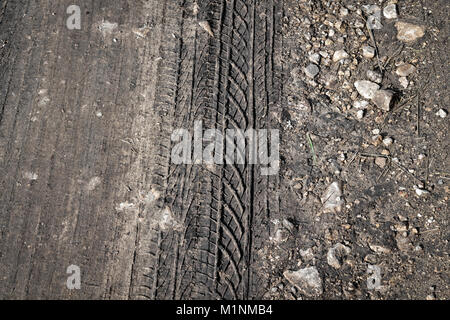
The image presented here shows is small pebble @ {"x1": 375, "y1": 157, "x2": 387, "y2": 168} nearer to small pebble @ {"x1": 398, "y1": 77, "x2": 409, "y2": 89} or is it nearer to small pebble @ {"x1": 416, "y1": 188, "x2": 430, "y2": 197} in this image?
small pebble @ {"x1": 416, "y1": 188, "x2": 430, "y2": 197}

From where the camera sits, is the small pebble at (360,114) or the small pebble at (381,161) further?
the small pebble at (360,114)

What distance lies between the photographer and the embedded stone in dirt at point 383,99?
108 inches

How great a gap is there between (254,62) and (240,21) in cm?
38

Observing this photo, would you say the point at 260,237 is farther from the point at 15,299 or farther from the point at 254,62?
the point at 15,299

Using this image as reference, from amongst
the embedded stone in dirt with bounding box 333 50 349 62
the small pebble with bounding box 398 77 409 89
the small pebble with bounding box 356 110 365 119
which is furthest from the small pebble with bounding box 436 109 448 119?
the embedded stone in dirt with bounding box 333 50 349 62

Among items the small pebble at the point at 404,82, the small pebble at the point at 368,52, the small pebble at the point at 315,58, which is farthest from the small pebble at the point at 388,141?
the small pebble at the point at 315,58

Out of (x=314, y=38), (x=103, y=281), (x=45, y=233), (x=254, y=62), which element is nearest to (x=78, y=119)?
(x=45, y=233)

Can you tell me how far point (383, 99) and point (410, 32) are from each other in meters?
0.64

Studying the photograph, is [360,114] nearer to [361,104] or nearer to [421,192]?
[361,104]

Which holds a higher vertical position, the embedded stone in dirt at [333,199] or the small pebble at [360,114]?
the small pebble at [360,114]

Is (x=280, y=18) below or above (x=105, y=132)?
above

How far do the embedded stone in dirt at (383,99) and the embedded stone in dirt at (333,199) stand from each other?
0.66 meters

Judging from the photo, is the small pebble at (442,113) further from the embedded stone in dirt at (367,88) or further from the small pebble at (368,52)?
the small pebble at (368,52)
